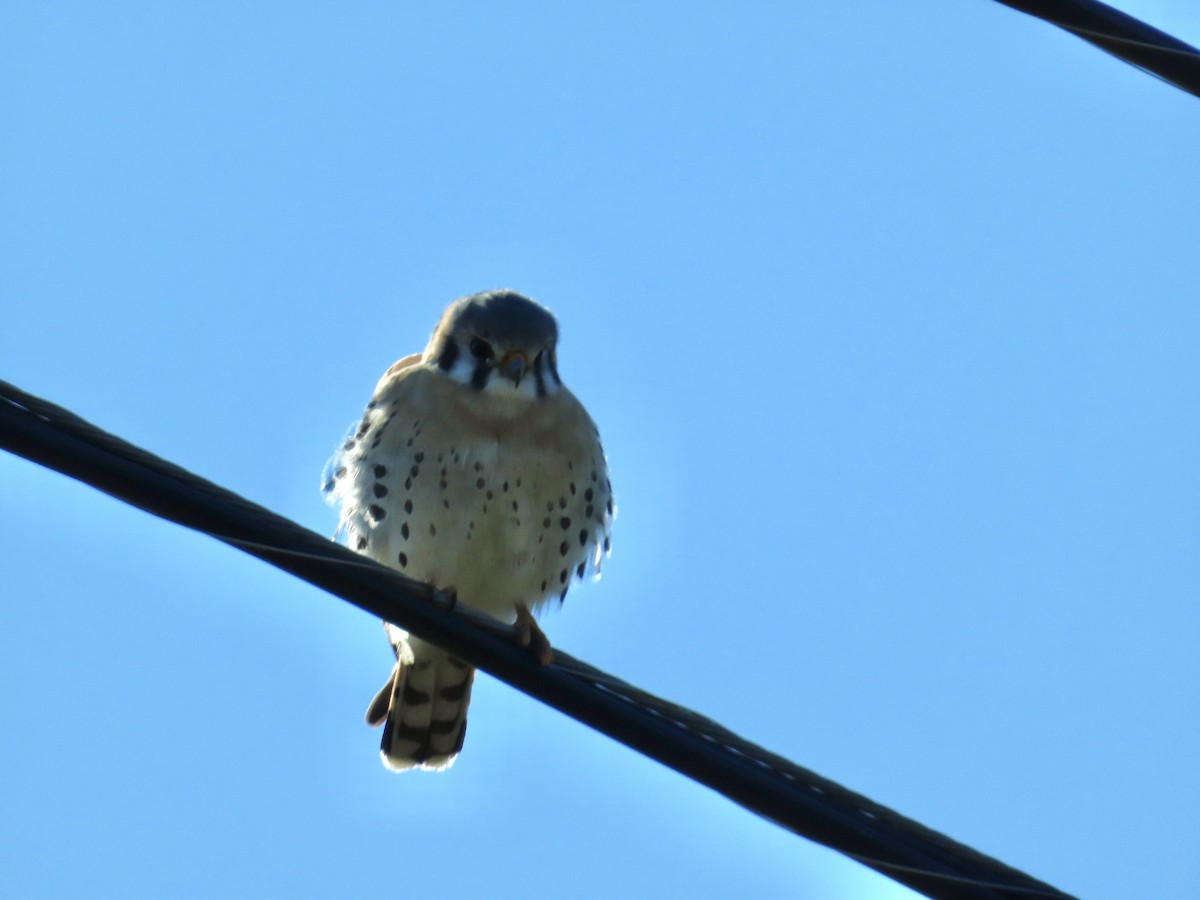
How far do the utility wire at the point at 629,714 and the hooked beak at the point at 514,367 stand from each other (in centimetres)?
234

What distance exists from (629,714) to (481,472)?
2253 millimetres

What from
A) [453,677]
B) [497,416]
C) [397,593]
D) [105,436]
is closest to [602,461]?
[497,416]

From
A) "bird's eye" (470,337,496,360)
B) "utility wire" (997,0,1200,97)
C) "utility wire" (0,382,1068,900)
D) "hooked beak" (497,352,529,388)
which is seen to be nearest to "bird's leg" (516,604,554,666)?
"utility wire" (0,382,1068,900)

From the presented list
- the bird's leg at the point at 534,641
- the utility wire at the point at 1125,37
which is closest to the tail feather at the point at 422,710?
the bird's leg at the point at 534,641

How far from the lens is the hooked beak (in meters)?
6.13

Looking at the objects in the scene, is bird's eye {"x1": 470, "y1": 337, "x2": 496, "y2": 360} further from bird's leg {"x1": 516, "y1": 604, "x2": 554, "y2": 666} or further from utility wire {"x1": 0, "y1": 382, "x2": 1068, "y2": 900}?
utility wire {"x1": 0, "y1": 382, "x2": 1068, "y2": 900}

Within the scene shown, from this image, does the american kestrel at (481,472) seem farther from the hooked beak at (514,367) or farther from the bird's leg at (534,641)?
the bird's leg at (534,641)

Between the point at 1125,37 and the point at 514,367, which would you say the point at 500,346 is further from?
the point at 1125,37

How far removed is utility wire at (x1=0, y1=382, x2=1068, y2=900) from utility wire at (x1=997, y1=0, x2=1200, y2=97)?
71.6 inches

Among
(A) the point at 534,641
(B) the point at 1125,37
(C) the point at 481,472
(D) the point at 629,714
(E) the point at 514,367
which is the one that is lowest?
(D) the point at 629,714

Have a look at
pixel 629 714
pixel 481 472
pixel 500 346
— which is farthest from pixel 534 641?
pixel 500 346

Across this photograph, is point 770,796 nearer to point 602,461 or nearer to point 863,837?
point 863,837

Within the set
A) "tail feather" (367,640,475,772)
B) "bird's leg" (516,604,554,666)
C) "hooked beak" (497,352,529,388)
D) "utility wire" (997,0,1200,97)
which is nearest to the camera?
"bird's leg" (516,604,554,666)

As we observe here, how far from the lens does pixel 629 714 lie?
3773 mm
